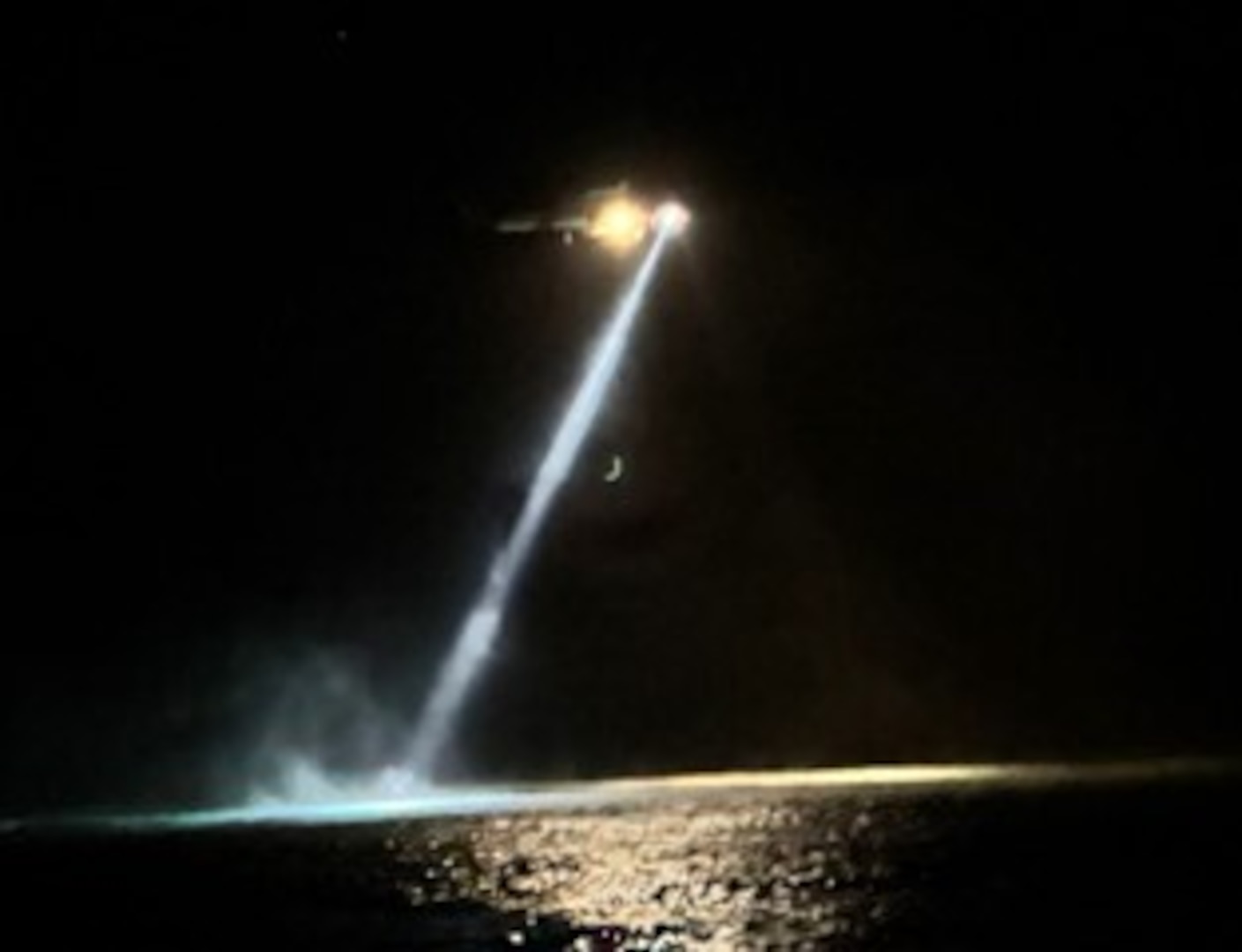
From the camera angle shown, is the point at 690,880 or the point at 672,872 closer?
the point at 690,880

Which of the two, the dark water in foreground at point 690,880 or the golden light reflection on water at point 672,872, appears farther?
the golden light reflection on water at point 672,872

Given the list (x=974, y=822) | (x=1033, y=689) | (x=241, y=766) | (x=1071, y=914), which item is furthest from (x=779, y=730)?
(x=1071, y=914)

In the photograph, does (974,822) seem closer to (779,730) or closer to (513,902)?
(513,902)

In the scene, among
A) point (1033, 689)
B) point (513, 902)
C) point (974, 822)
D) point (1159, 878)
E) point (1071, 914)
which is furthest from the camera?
point (1033, 689)

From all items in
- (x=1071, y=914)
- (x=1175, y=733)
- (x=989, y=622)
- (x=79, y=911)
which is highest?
(x=989, y=622)

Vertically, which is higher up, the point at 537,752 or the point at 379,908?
the point at 537,752

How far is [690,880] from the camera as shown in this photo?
44.1 m

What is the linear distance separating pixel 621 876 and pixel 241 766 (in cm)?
4383

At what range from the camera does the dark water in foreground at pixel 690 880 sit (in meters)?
34.7

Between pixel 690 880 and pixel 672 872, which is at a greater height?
pixel 672 872

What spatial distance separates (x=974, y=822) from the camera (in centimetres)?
5591

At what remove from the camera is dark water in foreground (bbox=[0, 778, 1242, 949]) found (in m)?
34.7

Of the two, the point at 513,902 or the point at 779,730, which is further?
the point at 779,730

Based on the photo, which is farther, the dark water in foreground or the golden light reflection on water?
the golden light reflection on water
